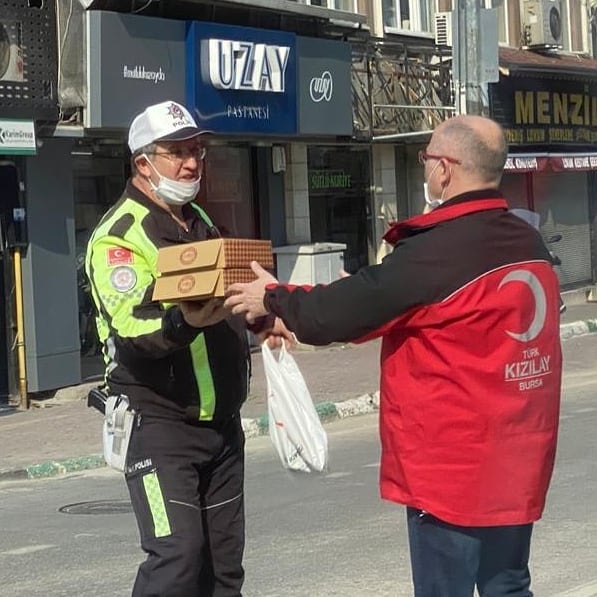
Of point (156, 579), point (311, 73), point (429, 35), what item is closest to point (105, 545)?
point (156, 579)

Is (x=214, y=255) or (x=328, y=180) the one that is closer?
(x=214, y=255)

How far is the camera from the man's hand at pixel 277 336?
164 inches

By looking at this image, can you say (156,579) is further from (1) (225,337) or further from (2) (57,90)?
(2) (57,90)

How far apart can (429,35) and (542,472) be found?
56.4 feet

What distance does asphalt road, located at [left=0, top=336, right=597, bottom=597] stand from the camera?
6.32 metres

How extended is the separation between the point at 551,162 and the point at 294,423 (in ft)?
61.2

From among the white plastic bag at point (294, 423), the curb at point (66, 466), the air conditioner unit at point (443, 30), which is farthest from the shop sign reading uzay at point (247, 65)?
the white plastic bag at point (294, 423)

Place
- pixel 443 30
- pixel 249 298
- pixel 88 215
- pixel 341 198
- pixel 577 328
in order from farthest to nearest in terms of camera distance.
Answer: pixel 443 30, pixel 577 328, pixel 341 198, pixel 88 215, pixel 249 298

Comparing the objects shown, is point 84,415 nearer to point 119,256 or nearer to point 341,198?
point 341,198

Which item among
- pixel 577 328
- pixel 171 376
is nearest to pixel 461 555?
pixel 171 376

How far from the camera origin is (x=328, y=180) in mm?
18750

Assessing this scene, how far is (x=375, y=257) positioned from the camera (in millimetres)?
19484

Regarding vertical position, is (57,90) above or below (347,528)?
above

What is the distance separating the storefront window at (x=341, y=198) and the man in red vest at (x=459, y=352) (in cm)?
1470
